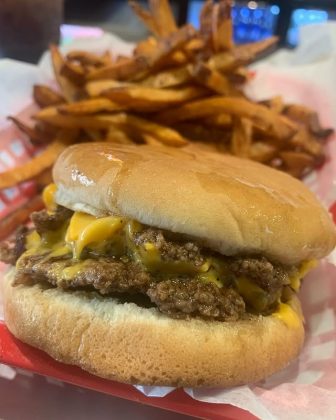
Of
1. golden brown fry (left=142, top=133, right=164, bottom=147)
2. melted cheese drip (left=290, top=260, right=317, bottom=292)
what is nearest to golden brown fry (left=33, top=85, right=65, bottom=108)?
golden brown fry (left=142, top=133, right=164, bottom=147)

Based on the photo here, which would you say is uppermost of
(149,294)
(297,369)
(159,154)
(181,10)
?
(159,154)

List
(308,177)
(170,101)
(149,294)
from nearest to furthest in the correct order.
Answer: (149,294) → (170,101) → (308,177)

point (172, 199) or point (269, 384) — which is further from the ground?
point (172, 199)

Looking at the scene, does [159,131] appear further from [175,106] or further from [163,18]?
[163,18]

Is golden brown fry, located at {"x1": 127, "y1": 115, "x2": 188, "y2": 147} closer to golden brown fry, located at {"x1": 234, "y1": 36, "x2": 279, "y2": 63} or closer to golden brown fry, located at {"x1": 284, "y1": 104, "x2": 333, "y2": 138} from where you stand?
golden brown fry, located at {"x1": 234, "y1": 36, "x2": 279, "y2": 63}

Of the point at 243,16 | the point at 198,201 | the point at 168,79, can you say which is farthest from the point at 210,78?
the point at 243,16

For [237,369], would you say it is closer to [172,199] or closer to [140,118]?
[172,199]

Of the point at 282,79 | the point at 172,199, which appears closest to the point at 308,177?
the point at 282,79
